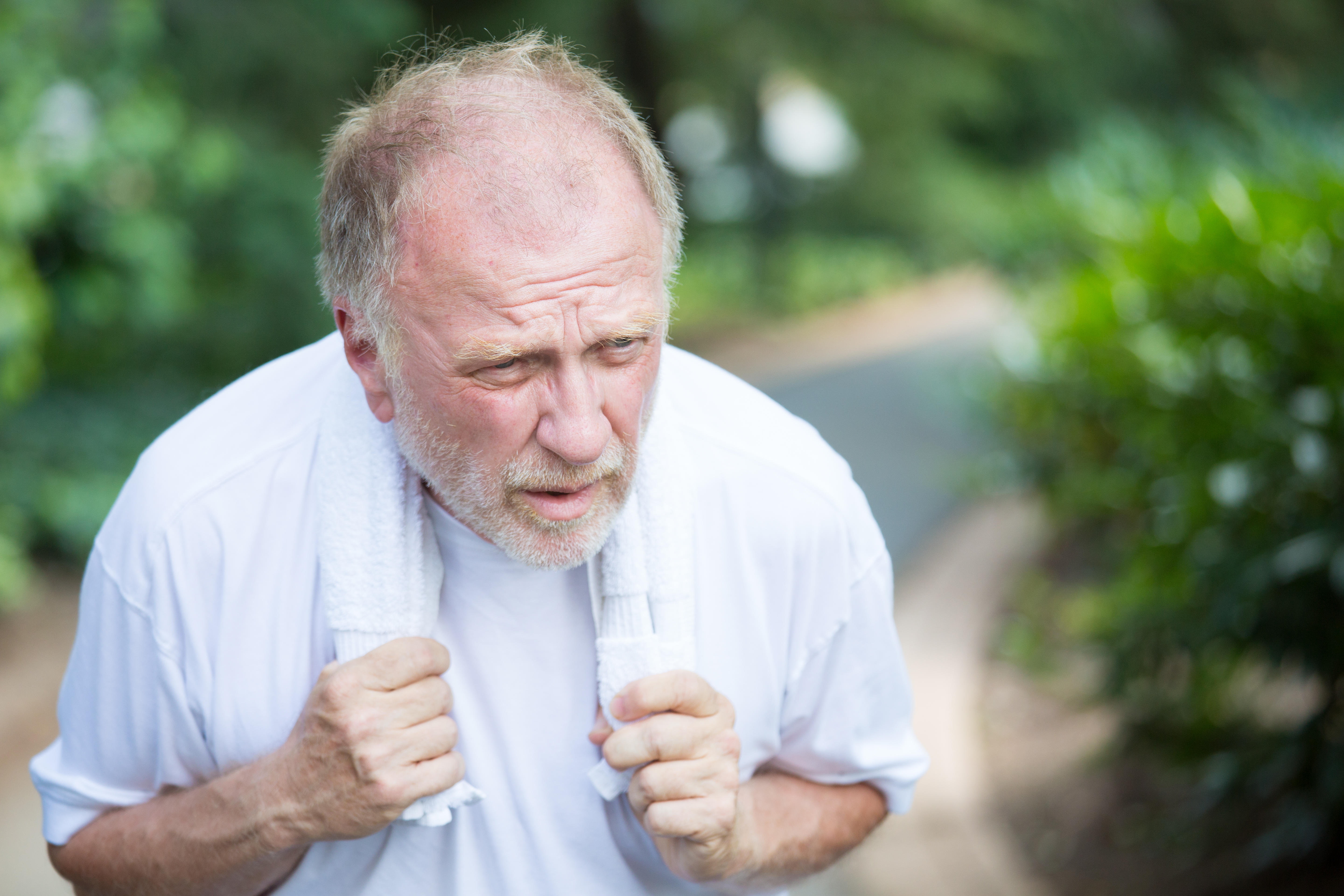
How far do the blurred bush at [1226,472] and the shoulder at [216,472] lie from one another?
2.37 metres

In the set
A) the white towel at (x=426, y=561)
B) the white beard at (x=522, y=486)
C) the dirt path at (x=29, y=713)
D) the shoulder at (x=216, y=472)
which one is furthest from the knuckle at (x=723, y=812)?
the dirt path at (x=29, y=713)

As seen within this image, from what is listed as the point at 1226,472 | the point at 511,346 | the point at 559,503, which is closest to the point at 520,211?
the point at 511,346

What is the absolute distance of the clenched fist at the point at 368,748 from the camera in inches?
54.4

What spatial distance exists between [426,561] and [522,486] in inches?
8.5

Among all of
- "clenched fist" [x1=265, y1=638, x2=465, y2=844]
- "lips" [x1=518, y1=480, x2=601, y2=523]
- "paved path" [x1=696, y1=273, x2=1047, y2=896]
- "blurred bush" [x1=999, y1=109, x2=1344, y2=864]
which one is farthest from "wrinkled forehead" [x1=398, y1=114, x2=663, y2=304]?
"blurred bush" [x1=999, y1=109, x2=1344, y2=864]

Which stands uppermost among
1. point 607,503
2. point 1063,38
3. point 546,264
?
point 1063,38

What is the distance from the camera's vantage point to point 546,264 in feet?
4.31

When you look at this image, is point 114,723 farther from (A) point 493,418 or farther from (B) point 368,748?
(A) point 493,418

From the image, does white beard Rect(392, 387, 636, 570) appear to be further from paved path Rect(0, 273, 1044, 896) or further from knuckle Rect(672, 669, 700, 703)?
paved path Rect(0, 273, 1044, 896)

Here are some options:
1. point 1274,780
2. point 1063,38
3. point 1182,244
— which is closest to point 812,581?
point 1274,780

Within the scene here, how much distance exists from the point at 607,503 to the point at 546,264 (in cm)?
33

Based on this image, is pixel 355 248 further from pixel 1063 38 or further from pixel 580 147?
pixel 1063 38

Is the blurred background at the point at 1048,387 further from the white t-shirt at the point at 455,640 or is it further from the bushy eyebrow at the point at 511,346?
the bushy eyebrow at the point at 511,346

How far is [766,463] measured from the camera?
1.61 metres
